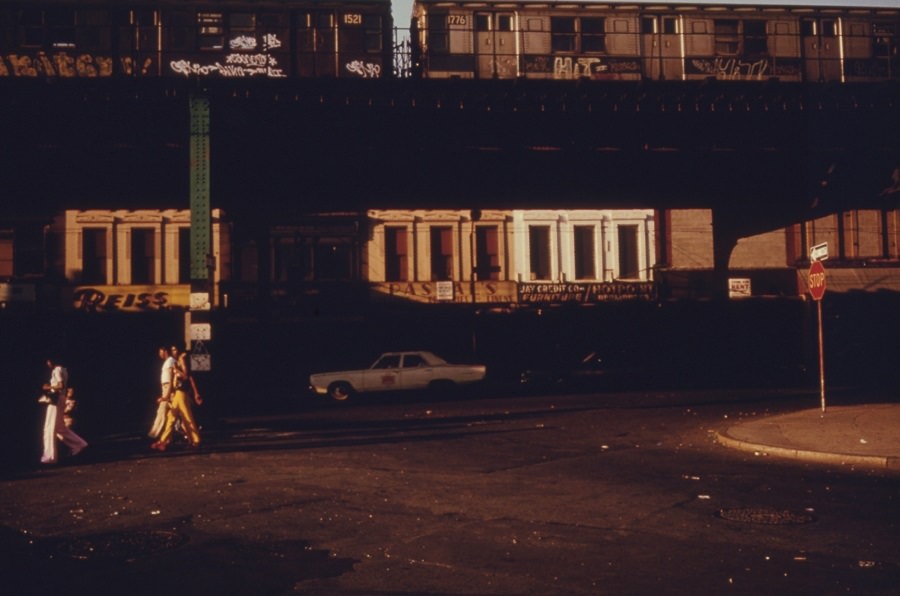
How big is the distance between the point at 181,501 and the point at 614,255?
32966 millimetres

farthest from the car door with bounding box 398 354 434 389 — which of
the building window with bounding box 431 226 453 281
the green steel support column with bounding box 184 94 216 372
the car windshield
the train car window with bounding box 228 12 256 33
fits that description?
the train car window with bounding box 228 12 256 33

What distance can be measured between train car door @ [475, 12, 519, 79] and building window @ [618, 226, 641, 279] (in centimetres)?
1348

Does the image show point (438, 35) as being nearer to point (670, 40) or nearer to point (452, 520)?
point (670, 40)

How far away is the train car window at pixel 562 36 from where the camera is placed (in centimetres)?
2945

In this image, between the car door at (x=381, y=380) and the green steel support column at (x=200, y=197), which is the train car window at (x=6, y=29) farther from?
the car door at (x=381, y=380)

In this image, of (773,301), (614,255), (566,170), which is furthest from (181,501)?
(773,301)

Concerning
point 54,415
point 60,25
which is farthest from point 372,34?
point 54,415

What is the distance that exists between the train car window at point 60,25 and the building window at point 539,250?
2119 cm

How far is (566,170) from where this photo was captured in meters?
22.6

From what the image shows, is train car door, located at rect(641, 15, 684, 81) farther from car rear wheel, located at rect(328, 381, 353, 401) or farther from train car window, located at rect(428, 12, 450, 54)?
car rear wheel, located at rect(328, 381, 353, 401)

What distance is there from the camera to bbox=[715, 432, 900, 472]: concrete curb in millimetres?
10922

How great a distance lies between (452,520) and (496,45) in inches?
961

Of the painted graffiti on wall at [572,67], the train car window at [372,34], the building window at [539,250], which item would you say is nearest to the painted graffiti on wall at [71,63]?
the train car window at [372,34]

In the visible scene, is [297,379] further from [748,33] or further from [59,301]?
[748,33]
